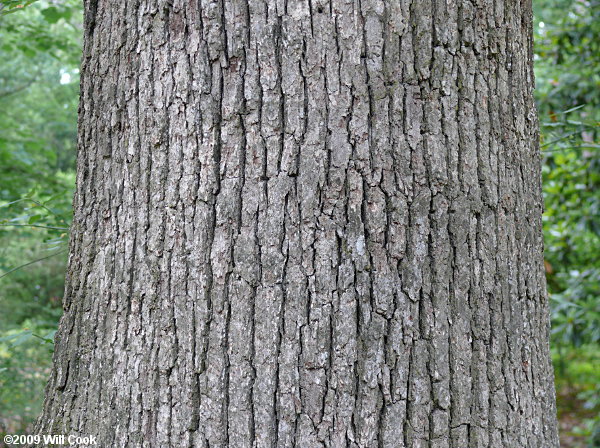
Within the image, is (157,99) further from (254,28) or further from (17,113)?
(17,113)

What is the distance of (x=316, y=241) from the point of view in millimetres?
1238

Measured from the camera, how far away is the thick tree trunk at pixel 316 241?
1.23 meters

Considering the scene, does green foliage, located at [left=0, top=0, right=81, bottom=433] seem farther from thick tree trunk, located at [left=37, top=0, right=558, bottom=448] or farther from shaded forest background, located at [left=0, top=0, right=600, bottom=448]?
thick tree trunk, located at [left=37, top=0, right=558, bottom=448]

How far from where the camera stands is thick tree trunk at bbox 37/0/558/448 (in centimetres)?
123

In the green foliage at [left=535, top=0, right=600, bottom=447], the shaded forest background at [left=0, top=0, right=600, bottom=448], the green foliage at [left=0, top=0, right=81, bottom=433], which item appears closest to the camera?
the green foliage at [left=0, top=0, right=81, bottom=433]

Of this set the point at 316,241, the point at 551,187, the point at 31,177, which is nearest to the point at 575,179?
the point at 551,187

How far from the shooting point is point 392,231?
4.14 feet
